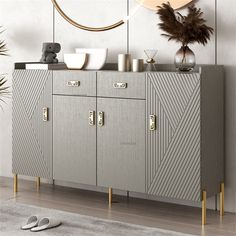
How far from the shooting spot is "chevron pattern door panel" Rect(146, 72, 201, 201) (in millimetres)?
3996

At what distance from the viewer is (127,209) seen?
4.43 metres

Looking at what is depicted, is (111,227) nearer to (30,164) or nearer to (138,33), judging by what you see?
(30,164)

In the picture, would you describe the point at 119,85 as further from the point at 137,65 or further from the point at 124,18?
the point at 124,18

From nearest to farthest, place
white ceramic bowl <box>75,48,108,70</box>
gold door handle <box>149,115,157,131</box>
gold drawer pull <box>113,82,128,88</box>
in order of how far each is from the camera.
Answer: gold door handle <box>149,115,157,131</box> → gold drawer pull <box>113,82,128,88</box> → white ceramic bowl <box>75,48,108,70</box>

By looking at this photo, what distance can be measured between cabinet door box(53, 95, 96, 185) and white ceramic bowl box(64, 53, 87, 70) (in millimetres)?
246

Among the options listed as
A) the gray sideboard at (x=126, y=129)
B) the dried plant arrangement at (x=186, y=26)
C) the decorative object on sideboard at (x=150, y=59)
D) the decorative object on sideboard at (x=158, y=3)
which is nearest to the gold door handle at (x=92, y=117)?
the gray sideboard at (x=126, y=129)

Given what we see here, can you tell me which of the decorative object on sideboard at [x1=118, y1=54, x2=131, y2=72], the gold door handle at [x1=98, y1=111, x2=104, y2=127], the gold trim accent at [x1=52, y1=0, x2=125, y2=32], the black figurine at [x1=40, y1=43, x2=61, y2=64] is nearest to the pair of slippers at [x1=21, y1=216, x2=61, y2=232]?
the gold door handle at [x1=98, y1=111, x2=104, y2=127]

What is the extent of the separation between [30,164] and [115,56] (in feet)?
3.34

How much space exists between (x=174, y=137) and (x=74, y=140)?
31.8 inches

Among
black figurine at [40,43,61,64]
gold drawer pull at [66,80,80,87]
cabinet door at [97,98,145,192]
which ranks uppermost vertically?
black figurine at [40,43,61,64]

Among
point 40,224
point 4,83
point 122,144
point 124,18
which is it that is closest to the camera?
point 40,224

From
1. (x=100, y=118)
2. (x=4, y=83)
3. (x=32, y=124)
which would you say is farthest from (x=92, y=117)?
(x=4, y=83)

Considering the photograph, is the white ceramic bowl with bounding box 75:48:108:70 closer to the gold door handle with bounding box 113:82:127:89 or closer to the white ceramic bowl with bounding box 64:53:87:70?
the white ceramic bowl with bounding box 64:53:87:70

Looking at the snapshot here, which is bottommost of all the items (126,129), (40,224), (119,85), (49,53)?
(40,224)
